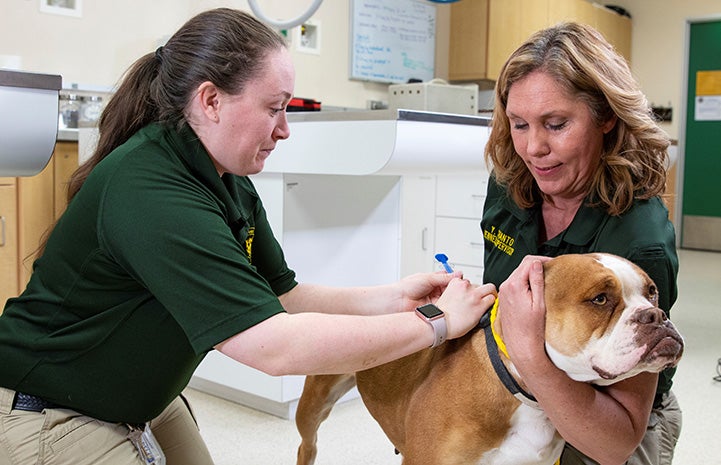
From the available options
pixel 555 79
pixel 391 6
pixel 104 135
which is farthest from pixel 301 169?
pixel 391 6

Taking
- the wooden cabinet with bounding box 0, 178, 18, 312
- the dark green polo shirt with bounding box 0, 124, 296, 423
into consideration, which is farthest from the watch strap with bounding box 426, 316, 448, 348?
the wooden cabinet with bounding box 0, 178, 18, 312

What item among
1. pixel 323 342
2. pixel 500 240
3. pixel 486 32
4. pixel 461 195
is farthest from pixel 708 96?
pixel 323 342

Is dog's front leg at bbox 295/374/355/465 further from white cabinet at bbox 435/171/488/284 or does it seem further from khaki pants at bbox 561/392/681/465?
white cabinet at bbox 435/171/488/284

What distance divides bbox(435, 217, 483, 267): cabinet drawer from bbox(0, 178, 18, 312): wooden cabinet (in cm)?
204

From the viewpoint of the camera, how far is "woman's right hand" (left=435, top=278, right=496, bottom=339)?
4.36ft

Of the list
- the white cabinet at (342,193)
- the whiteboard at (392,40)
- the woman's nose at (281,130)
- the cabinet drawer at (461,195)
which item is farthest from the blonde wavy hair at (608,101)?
the whiteboard at (392,40)

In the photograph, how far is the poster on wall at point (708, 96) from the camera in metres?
7.69

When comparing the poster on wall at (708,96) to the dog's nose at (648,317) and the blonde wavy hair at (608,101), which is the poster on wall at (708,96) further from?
the dog's nose at (648,317)

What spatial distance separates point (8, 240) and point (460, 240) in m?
2.10

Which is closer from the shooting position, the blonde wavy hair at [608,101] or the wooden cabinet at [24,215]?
the blonde wavy hair at [608,101]

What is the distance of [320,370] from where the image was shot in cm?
122

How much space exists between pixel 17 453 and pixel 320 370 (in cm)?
52

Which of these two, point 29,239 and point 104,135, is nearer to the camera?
point 104,135

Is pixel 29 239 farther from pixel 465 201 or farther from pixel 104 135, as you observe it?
pixel 465 201
